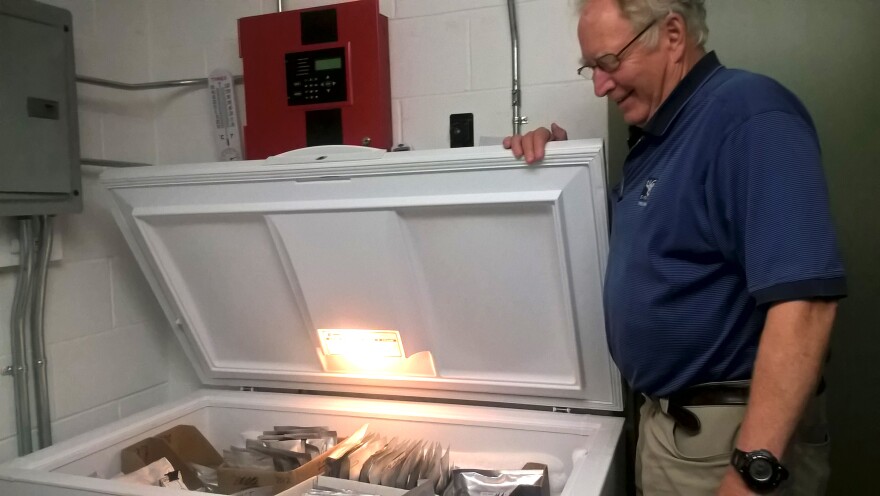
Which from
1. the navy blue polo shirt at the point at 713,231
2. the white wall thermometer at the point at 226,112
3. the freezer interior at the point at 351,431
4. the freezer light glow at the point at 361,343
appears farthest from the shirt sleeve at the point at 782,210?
the white wall thermometer at the point at 226,112

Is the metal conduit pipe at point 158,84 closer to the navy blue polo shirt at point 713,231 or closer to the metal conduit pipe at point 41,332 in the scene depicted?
the metal conduit pipe at point 41,332

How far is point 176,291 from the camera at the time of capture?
5.51ft

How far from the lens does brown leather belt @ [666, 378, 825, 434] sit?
101 cm

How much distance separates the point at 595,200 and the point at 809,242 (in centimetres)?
43

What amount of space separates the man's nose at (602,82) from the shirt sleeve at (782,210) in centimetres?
25

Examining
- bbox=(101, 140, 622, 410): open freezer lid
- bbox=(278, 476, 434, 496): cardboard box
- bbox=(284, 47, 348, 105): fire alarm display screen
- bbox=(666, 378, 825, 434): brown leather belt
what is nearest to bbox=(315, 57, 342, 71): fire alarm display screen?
bbox=(284, 47, 348, 105): fire alarm display screen

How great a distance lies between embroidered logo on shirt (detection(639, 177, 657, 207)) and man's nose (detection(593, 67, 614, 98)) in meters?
0.17

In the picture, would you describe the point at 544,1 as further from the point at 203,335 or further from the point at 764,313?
the point at 203,335

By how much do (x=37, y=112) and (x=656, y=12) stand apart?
4.22 ft

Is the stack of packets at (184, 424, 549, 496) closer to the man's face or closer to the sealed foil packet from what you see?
the sealed foil packet

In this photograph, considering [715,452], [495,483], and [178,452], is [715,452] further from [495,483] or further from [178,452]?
[178,452]

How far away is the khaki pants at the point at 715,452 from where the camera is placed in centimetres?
101

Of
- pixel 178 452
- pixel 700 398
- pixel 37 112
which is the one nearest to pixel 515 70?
pixel 700 398

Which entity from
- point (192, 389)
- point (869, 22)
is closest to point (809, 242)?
point (869, 22)
